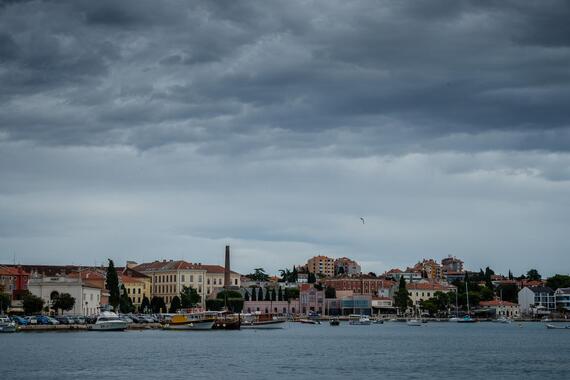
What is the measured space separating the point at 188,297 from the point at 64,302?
163 ft

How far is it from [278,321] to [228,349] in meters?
59.6

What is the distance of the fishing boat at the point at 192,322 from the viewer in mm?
113500

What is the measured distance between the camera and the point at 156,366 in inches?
2394

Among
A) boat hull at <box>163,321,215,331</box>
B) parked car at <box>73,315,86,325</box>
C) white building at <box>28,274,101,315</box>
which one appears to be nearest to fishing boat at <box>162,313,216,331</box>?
boat hull at <box>163,321,215,331</box>

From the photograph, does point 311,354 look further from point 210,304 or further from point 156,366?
point 210,304

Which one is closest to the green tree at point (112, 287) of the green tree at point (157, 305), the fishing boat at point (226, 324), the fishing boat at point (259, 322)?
the fishing boat at point (259, 322)

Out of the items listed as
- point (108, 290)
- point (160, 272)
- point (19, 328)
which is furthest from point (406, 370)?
point (160, 272)

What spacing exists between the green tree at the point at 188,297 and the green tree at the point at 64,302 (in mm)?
47539

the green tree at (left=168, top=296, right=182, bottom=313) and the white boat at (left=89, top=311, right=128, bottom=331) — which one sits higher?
the green tree at (left=168, top=296, right=182, bottom=313)

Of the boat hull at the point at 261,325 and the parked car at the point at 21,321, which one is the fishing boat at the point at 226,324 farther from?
the parked car at the point at 21,321

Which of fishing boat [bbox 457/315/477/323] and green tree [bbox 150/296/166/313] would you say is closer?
green tree [bbox 150/296/166/313]

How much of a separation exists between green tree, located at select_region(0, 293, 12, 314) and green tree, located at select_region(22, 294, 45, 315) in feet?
6.74

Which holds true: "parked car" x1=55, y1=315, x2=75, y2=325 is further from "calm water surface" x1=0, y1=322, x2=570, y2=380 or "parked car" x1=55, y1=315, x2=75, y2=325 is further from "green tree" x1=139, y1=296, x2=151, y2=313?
"green tree" x1=139, y1=296, x2=151, y2=313

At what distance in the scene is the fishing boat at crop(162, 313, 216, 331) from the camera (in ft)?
372
